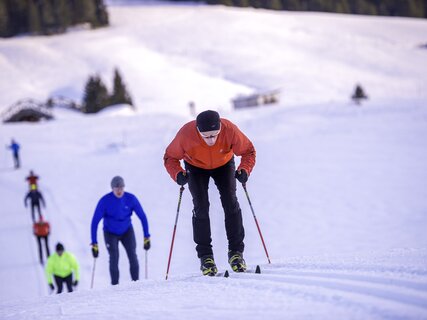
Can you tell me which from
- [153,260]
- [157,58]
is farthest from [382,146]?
[157,58]

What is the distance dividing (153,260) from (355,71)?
58.5 m

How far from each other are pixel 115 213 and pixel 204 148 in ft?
8.86

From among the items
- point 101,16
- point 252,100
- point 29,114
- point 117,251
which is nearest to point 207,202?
point 117,251

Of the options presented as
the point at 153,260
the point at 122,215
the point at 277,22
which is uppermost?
the point at 277,22

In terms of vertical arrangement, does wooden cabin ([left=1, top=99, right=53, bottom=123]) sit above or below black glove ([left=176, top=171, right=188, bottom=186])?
below

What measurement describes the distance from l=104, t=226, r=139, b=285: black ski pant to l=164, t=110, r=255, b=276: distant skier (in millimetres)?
2382

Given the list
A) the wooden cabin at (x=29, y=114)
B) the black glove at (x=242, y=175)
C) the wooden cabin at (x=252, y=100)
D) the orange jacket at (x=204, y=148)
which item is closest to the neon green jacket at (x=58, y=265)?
the orange jacket at (x=204, y=148)

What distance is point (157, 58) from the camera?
235ft

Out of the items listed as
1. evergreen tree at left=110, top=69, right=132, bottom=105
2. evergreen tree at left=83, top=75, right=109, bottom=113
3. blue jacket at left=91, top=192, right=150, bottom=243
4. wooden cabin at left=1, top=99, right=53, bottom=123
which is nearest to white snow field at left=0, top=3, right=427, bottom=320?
blue jacket at left=91, top=192, right=150, bottom=243

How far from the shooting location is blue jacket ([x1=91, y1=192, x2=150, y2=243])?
697cm

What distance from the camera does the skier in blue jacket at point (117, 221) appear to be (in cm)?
697

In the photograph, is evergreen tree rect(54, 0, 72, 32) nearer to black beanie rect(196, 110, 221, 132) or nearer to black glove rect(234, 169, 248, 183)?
black glove rect(234, 169, 248, 183)

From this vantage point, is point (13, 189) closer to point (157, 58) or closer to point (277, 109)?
point (277, 109)

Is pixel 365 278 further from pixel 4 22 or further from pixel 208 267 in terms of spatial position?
pixel 4 22
